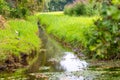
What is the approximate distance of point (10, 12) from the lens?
102 feet

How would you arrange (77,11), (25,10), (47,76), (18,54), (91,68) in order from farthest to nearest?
1. (77,11)
2. (25,10)
3. (18,54)
4. (91,68)
5. (47,76)

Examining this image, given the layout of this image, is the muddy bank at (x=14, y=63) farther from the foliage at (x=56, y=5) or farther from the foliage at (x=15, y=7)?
the foliage at (x=56, y=5)

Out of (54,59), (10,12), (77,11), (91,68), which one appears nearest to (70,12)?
(77,11)

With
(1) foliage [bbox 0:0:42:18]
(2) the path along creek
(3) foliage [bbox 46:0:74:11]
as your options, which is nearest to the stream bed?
(2) the path along creek

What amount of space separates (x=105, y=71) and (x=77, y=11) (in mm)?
28675

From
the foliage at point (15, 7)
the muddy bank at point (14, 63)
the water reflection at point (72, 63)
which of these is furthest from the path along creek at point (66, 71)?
the foliage at point (15, 7)

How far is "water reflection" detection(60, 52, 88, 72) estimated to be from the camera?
14.0 m

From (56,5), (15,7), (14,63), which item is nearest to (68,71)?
(14,63)

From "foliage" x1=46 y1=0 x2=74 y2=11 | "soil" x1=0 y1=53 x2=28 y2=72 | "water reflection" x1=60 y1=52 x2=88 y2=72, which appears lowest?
"foliage" x1=46 y1=0 x2=74 y2=11

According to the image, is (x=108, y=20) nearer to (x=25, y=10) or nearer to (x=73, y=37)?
(x=73, y=37)

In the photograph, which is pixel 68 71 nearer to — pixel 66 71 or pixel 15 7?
pixel 66 71

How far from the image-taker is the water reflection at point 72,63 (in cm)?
1398

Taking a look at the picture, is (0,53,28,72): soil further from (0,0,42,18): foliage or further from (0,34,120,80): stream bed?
(0,0,42,18): foliage

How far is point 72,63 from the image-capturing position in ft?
50.6
